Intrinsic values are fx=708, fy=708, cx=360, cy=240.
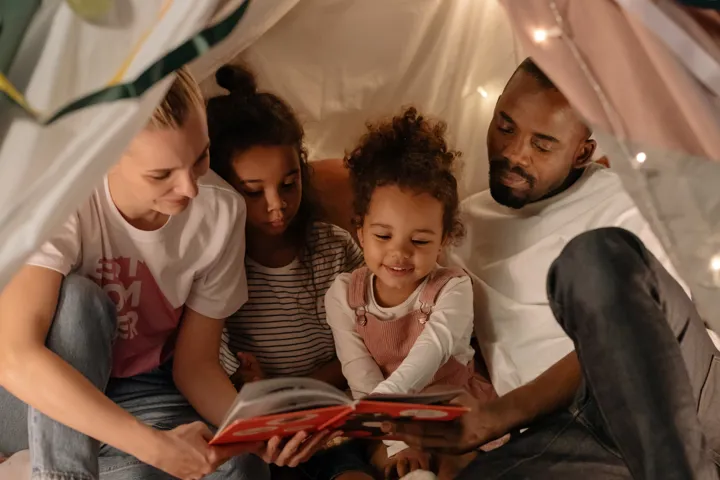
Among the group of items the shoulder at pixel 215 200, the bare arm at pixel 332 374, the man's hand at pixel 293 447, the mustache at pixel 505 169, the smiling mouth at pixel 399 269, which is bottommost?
the bare arm at pixel 332 374

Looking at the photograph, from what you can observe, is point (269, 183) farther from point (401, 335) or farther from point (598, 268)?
point (598, 268)

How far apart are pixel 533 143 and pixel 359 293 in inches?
12.7

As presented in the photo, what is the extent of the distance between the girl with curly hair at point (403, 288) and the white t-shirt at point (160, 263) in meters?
0.18

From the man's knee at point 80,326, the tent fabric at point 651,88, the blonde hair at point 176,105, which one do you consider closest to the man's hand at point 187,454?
the man's knee at point 80,326

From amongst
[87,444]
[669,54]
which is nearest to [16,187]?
[87,444]

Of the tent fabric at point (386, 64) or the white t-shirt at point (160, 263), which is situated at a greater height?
the tent fabric at point (386, 64)

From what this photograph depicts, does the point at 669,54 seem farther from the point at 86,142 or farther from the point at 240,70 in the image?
the point at 240,70

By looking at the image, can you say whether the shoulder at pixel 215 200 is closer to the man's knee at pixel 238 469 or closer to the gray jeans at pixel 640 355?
the man's knee at pixel 238 469

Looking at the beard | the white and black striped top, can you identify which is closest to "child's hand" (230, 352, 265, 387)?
the white and black striped top

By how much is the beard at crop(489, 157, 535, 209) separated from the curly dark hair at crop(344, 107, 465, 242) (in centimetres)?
6

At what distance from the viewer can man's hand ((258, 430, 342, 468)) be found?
0.76 m

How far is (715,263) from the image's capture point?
0.59m

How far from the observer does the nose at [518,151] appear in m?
0.99

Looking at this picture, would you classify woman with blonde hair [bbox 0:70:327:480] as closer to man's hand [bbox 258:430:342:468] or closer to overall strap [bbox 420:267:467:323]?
man's hand [bbox 258:430:342:468]
